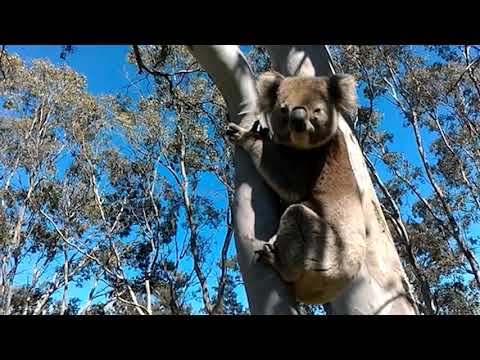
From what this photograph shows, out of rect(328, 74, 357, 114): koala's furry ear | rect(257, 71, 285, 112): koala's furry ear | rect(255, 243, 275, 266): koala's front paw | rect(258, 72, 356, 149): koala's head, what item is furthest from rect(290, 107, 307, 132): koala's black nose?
rect(255, 243, 275, 266): koala's front paw

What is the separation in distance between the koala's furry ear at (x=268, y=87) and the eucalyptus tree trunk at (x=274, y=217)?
0.27m

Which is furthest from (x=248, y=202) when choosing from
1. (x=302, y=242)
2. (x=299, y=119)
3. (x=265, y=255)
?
(x=299, y=119)

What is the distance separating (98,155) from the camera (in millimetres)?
15039

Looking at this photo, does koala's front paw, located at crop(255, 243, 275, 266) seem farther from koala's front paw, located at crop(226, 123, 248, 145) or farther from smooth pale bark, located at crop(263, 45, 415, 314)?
smooth pale bark, located at crop(263, 45, 415, 314)

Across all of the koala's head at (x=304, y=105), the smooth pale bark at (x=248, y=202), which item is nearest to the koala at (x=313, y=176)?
the koala's head at (x=304, y=105)

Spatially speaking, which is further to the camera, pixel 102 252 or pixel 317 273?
pixel 102 252

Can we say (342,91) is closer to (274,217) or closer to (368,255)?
(368,255)

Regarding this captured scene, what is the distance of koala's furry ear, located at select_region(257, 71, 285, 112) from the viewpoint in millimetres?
2459

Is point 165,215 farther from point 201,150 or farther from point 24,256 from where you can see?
point 24,256

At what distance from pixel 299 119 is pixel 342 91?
0.41 metres

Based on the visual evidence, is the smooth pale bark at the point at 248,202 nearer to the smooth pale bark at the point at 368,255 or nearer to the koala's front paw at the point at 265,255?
the koala's front paw at the point at 265,255
